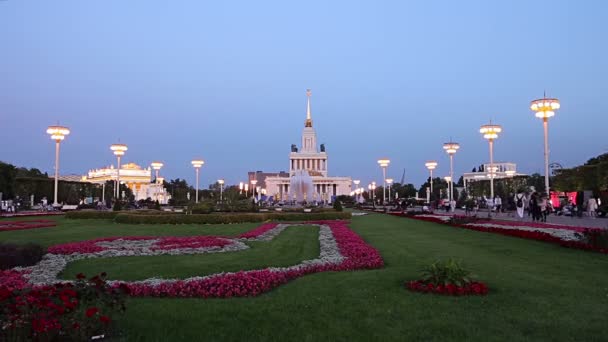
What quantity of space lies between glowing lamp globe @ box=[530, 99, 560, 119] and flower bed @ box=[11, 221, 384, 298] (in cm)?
1518

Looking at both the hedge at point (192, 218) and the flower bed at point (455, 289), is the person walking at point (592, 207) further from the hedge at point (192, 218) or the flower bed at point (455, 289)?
the flower bed at point (455, 289)

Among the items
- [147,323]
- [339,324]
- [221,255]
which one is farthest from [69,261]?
[339,324]

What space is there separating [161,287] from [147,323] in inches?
70.5

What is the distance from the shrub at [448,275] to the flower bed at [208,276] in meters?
2.58

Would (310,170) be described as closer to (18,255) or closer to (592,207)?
(592,207)

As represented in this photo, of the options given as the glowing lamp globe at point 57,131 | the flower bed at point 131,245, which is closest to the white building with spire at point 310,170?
the glowing lamp globe at point 57,131

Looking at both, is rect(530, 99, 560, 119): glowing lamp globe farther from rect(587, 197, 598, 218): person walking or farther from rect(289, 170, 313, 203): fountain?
rect(289, 170, 313, 203): fountain

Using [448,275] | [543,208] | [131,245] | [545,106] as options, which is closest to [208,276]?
[448,275]

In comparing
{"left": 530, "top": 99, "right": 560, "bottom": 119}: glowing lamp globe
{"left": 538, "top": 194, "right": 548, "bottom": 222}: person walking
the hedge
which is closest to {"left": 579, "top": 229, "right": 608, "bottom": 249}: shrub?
{"left": 538, "top": 194, "right": 548, "bottom": 222}: person walking

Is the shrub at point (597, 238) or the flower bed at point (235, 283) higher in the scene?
the shrub at point (597, 238)

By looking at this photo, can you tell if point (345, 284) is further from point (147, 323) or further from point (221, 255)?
point (221, 255)

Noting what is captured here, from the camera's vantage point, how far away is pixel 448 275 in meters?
7.84

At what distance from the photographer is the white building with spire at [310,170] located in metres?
122

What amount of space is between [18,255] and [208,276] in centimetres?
535
